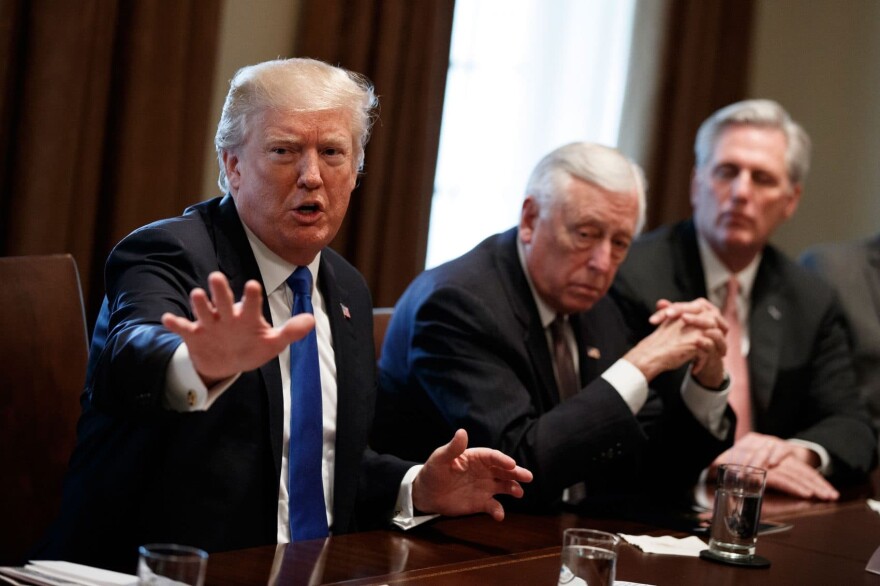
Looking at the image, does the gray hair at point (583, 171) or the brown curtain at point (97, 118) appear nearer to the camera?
the brown curtain at point (97, 118)

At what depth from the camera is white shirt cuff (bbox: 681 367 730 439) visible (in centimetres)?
309

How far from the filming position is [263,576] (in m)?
1.73

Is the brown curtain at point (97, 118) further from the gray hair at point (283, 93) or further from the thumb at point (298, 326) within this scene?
the thumb at point (298, 326)

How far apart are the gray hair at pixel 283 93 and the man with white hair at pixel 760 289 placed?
153cm

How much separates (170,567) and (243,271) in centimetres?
99

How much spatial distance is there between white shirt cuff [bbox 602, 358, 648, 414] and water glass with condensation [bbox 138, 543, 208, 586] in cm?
157

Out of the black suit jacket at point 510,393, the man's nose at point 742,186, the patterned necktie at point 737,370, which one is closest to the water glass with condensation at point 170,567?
the black suit jacket at point 510,393

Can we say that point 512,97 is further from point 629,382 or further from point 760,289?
point 629,382

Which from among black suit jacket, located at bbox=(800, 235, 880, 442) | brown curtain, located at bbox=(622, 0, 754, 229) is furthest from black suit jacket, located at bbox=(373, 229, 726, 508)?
brown curtain, located at bbox=(622, 0, 754, 229)

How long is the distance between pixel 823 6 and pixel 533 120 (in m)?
1.88

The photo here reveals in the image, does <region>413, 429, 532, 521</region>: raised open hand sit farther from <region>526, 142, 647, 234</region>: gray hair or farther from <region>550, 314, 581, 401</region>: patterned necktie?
<region>526, 142, 647, 234</region>: gray hair

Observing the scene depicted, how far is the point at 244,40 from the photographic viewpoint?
11.8 ft

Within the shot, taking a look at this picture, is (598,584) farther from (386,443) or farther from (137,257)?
(386,443)

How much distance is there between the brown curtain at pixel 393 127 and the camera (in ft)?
12.3
